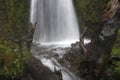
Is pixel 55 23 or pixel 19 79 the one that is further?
pixel 55 23

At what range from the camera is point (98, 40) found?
793 cm

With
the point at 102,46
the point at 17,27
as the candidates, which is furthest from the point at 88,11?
the point at 102,46

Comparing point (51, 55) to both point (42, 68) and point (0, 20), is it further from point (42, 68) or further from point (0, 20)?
point (0, 20)

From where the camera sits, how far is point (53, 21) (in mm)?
17422

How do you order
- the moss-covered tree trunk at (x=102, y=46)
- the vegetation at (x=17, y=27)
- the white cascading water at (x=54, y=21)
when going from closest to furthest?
the moss-covered tree trunk at (x=102, y=46), the vegetation at (x=17, y=27), the white cascading water at (x=54, y=21)

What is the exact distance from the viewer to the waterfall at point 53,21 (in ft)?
55.5

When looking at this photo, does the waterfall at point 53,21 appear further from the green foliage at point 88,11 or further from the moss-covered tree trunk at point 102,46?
the moss-covered tree trunk at point 102,46

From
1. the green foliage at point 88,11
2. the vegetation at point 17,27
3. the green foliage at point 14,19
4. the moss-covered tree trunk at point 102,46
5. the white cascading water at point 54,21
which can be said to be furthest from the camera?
the green foliage at point 88,11

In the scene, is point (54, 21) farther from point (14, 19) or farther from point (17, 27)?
point (14, 19)

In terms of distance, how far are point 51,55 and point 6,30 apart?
4159 millimetres

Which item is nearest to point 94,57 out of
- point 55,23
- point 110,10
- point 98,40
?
point 98,40

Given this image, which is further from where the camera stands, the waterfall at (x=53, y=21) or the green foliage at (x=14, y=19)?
the waterfall at (x=53, y=21)

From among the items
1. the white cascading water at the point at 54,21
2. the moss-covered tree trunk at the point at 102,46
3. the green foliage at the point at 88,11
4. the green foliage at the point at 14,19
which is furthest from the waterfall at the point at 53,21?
the moss-covered tree trunk at the point at 102,46

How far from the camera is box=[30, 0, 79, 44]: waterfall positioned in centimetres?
1691
